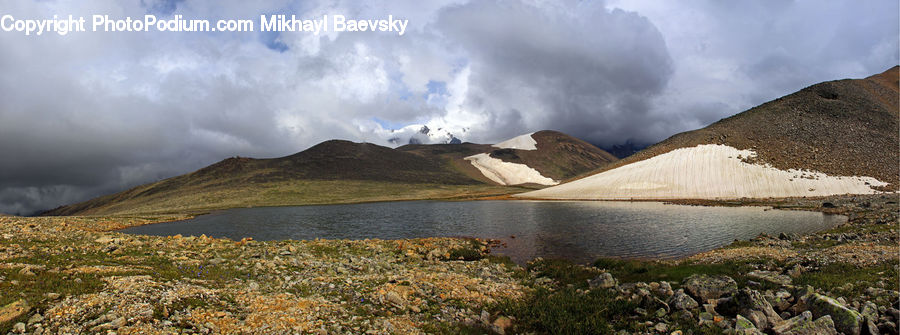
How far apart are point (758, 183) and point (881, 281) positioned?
370 ft

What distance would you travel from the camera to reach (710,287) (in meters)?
14.0

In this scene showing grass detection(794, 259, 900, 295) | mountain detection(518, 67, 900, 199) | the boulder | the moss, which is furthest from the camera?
mountain detection(518, 67, 900, 199)

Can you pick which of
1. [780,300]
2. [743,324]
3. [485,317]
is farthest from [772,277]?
[485,317]

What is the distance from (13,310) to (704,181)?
137m

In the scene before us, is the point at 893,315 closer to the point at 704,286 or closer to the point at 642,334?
the point at 704,286

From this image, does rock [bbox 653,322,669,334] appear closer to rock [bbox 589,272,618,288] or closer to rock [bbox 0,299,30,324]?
rock [bbox 589,272,618,288]

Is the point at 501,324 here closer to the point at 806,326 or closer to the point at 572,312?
the point at 572,312

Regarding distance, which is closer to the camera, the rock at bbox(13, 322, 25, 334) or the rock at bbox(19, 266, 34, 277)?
the rock at bbox(13, 322, 25, 334)

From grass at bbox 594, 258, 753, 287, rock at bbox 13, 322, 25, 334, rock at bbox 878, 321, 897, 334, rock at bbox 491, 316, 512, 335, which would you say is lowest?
grass at bbox 594, 258, 753, 287

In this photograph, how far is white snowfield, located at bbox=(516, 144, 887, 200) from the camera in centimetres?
9525

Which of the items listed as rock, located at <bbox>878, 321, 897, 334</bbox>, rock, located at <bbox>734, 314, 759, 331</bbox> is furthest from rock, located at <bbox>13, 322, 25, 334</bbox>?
rock, located at <bbox>878, 321, 897, 334</bbox>

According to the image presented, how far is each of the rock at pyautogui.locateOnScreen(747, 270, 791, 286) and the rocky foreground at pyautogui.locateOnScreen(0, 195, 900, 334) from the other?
2.5 inches

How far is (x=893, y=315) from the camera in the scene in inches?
417

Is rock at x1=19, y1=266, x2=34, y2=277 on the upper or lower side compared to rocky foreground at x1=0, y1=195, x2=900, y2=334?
upper
